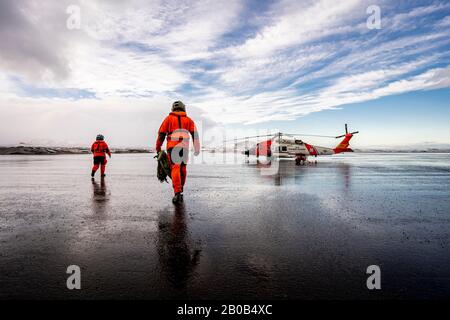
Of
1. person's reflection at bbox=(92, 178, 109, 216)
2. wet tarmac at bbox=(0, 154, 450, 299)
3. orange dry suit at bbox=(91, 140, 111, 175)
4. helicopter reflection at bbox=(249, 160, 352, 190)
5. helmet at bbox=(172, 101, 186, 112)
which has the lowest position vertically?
wet tarmac at bbox=(0, 154, 450, 299)

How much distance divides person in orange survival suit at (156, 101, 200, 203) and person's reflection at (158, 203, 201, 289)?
75.9 inches

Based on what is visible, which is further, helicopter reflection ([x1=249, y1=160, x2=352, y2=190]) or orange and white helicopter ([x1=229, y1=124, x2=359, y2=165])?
orange and white helicopter ([x1=229, y1=124, x2=359, y2=165])

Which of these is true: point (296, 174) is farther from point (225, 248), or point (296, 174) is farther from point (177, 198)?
point (225, 248)

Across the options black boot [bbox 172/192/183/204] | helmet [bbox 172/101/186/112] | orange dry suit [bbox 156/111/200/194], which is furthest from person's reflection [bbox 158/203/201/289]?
helmet [bbox 172/101/186/112]

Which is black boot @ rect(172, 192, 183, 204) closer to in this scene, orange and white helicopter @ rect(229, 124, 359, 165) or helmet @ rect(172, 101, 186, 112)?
helmet @ rect(172, 101, 186, 112)

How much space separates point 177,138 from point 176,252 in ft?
12.2

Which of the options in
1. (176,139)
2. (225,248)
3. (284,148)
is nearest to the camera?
(225,248)

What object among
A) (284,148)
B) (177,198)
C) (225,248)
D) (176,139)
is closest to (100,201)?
(177,198)

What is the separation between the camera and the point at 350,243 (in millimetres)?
3283

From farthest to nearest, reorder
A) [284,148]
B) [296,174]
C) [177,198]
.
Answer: [284,148] < [296,174] < [177,198]

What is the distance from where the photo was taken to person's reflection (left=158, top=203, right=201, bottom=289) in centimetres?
240

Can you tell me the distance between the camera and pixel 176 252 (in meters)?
2.98
